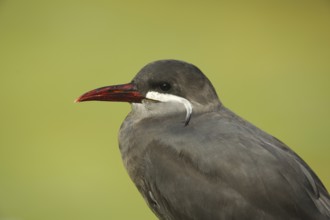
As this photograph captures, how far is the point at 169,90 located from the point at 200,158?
0.43 m

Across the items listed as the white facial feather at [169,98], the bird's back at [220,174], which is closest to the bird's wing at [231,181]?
the bird's back at [220,174]

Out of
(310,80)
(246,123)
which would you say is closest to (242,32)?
(310,80)

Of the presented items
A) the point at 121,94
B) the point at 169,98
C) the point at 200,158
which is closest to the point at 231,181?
the point at 200,158

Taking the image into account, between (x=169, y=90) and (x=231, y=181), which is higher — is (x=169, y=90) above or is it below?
above

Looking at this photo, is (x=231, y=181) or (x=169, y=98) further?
(x=169, y=98)

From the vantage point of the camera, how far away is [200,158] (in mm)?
3275

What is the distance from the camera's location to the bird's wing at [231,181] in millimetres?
3164

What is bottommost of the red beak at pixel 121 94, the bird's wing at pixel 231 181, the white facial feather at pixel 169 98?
the bird's wing at pixel 231 181

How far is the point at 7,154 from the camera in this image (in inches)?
260

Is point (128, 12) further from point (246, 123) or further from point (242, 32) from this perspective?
point (246, 123)

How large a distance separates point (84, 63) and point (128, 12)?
1494 millimetres

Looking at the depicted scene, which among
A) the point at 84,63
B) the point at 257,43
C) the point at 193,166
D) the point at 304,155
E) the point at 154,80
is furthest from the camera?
the point at 257,43

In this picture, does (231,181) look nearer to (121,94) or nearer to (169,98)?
(169,98)

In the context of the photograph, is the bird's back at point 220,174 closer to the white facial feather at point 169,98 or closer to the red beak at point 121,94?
the white facial feather at point 169,98
